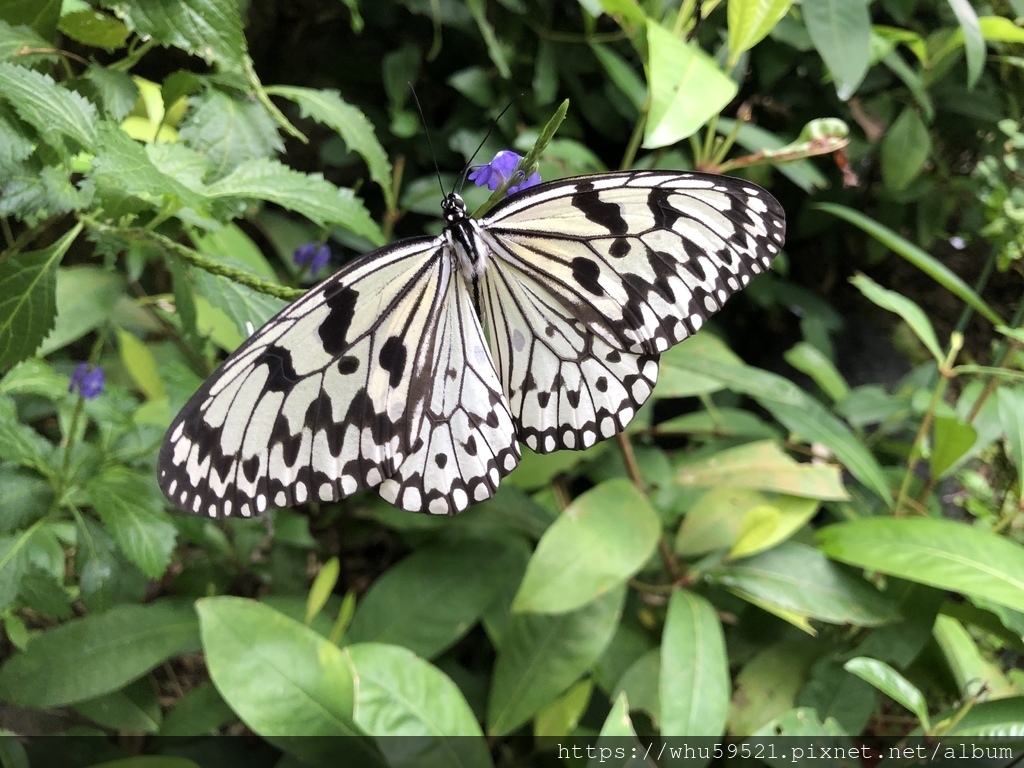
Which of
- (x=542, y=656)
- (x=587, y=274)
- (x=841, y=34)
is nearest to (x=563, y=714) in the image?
(x=542, y=656)

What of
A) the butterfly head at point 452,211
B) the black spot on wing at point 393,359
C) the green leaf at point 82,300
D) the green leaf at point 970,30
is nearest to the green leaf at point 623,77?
the green leaf at point 970,30

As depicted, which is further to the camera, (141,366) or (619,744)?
(141,366)

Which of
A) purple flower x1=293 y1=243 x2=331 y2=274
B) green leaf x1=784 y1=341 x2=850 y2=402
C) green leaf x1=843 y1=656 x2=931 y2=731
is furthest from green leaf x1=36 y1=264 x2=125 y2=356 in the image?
green leaf x1=784 y1=341 x2=850 y2=402

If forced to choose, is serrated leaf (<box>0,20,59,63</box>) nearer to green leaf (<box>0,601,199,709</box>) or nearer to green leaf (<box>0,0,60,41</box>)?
green leaf (<box>0,0,60,41</box>)

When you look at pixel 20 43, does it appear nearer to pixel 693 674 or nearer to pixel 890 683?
pixel 693 674

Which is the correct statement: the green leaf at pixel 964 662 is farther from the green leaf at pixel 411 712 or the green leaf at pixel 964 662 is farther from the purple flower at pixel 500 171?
the purple flower at pixel 500 171
